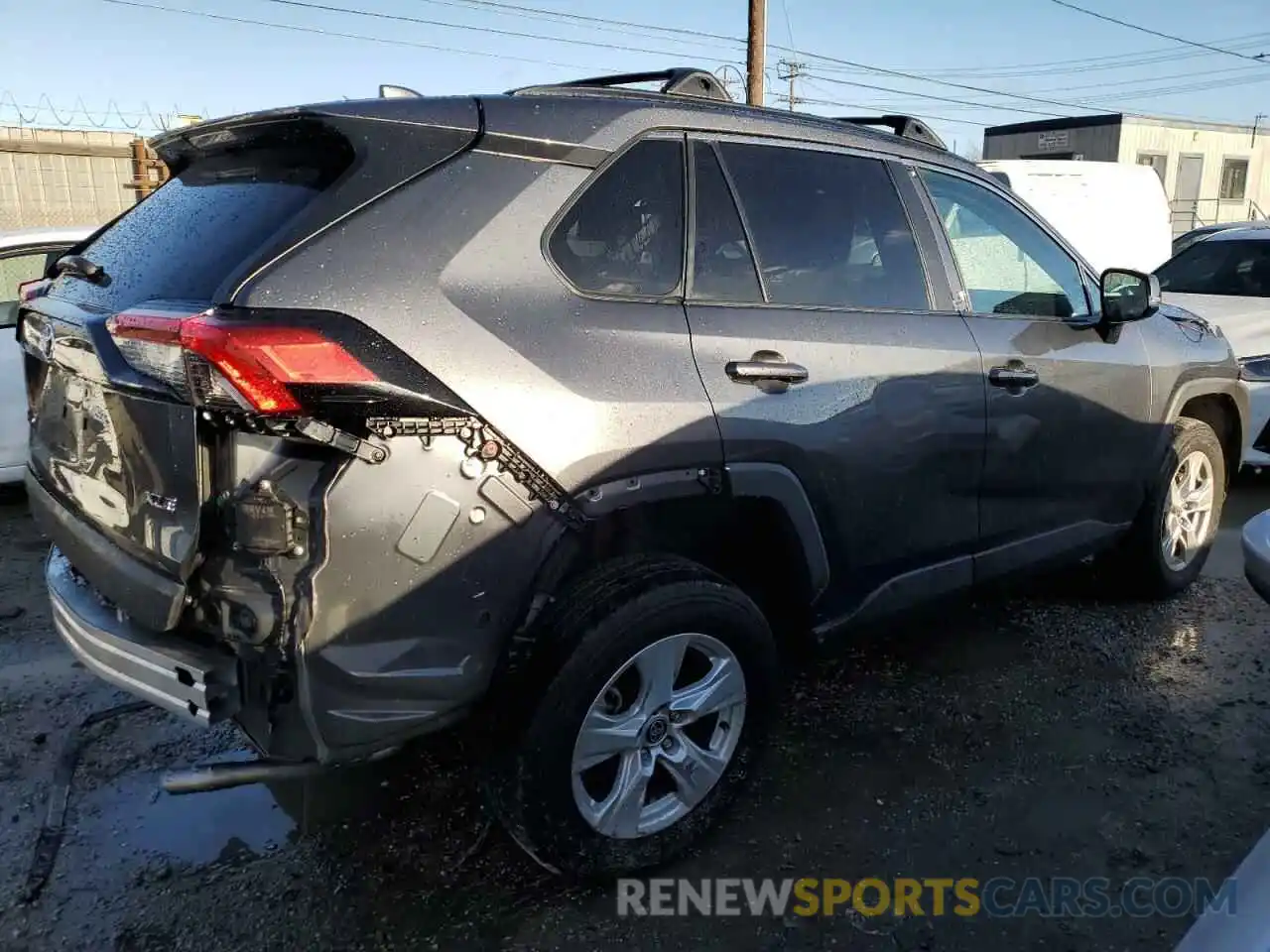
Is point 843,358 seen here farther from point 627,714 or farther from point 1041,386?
point 627,714

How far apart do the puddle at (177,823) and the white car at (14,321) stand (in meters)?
3.16

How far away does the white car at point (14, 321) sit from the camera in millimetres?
5398

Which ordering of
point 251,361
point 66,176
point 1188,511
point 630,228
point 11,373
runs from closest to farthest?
point 251,361 → point 630,228 → point 1188,511 → point 11,373 → point 66,176

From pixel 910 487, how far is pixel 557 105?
1.54m

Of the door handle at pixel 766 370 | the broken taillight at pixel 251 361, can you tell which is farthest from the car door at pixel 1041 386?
the broken taillight at pixel 251 361

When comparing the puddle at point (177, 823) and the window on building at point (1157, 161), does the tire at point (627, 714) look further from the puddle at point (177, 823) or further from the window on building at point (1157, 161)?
the window on building at point (1157, 161)

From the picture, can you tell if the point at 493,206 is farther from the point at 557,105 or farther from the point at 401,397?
the point at 401,397

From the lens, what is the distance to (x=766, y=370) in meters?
2.57

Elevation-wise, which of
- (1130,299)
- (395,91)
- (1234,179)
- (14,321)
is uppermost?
(395,91)

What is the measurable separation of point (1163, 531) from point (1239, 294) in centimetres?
376

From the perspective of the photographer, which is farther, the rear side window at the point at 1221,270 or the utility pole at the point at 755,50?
the utility pole at the point at 755,50

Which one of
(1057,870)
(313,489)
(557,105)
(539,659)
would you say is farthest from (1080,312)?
(313,489)

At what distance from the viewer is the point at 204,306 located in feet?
6.73

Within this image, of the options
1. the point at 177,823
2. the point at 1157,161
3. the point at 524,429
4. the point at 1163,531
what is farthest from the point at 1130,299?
the point at 1157,161
